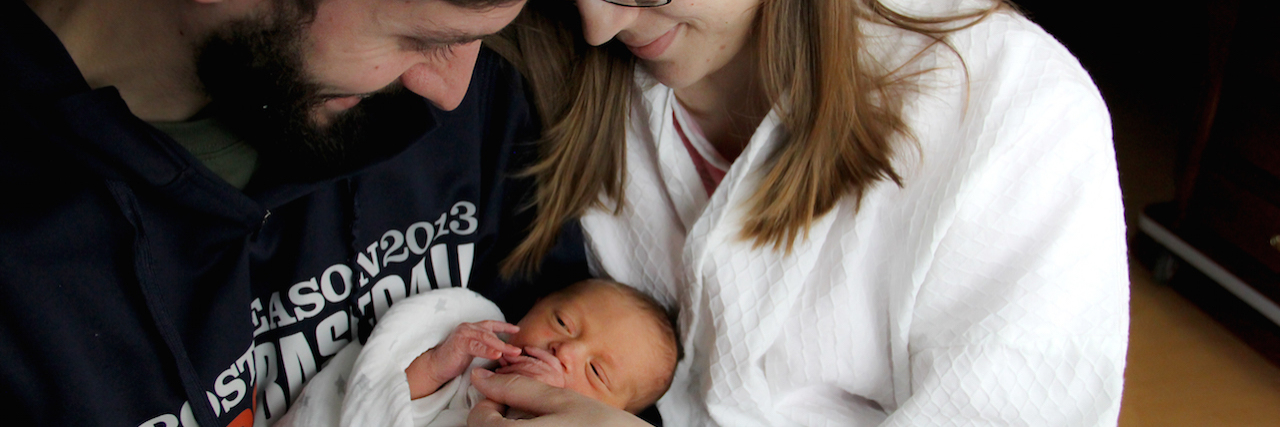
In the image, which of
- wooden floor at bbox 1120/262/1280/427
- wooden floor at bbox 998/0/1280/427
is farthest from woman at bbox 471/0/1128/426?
wooden floor at bbox 1120/262/1280/427

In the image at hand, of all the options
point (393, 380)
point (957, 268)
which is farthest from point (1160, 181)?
point (393, 380)

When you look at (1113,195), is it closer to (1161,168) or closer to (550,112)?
(550,112)

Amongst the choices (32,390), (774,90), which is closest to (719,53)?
(774,90)

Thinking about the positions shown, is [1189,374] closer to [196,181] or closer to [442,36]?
[442,36]

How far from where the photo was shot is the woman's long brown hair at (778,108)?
1.15m

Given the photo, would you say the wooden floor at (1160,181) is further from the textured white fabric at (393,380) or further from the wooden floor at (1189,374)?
the textured white fabric at (393,380)

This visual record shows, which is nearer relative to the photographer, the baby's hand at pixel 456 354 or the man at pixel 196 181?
the man at pixel 196 181

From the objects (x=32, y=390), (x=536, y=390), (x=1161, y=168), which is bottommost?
(x=1161, y=168)

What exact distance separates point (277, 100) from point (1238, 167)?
1.87 meters

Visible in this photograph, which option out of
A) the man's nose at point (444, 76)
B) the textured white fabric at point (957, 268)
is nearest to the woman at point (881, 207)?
the textured white fabric at point (957, 268)

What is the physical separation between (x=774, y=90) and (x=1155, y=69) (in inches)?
95.7

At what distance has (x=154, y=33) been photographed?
100cm

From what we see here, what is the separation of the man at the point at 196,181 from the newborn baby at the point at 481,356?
3.0 inches

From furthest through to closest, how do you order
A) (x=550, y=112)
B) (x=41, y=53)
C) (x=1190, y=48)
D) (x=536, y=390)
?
(x=1190, y=48)
(x=550, y=112)
(x=536, y=390)
(x=41, y=53)
